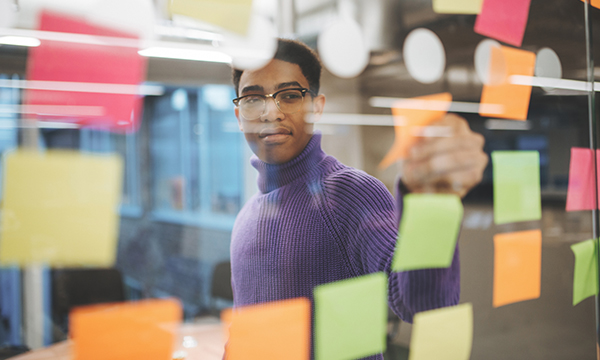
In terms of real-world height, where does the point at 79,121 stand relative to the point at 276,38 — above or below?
below

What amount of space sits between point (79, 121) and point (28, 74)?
0.08 meters

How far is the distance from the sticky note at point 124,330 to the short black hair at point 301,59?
34 cm

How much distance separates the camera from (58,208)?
419mm

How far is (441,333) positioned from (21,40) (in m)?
0.72

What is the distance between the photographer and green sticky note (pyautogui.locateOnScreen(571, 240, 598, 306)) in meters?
1.00

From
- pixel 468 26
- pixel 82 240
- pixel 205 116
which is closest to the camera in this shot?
pixel 82 240

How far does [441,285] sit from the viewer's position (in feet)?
2.14

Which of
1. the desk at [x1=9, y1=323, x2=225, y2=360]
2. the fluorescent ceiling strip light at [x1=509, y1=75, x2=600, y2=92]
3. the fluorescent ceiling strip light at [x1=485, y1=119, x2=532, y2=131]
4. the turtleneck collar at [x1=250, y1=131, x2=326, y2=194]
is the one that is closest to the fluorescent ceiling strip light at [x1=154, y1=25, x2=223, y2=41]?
the turtleneck collar at [x1=250, y1=131, x2=326, y2=194]

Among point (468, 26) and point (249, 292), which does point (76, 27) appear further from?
point (468, 26)

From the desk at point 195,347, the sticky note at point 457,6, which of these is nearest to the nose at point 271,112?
the sticky note at point 457,6

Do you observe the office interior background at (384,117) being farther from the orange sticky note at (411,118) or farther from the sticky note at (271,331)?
the sticky note at (271,331)

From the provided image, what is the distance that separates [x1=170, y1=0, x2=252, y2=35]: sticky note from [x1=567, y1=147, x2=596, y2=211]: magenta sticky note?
0.91m

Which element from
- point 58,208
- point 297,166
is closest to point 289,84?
point 297,166

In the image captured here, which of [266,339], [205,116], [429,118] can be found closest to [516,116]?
[429,118]
